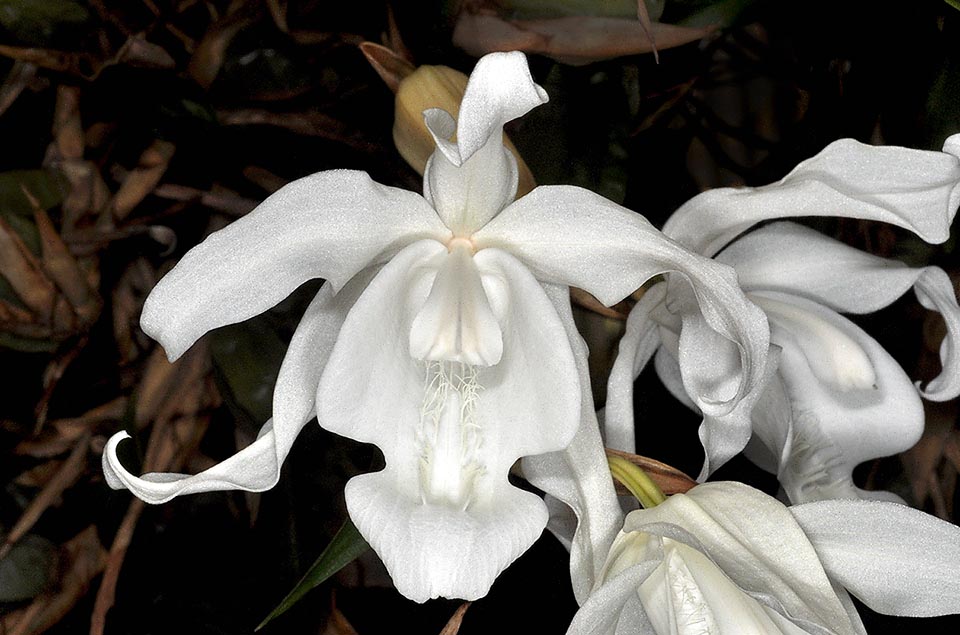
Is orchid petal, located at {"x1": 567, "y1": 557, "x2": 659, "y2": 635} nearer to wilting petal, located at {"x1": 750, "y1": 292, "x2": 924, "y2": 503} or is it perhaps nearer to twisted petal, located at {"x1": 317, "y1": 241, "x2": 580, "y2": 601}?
twisted petal, located at {"x1": 317, "y1": 241, "x2": 580, "y2": 601}

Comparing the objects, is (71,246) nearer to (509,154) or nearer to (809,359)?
(509,154)

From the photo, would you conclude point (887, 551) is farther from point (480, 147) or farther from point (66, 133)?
point (66, 133)

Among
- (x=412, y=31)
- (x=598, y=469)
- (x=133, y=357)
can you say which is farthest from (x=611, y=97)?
(x=133, y=357)

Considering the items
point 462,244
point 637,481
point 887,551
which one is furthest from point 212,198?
point 887,551

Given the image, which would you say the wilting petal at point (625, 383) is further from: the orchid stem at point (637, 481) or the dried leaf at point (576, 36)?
the dried leaf at point (576, 36)

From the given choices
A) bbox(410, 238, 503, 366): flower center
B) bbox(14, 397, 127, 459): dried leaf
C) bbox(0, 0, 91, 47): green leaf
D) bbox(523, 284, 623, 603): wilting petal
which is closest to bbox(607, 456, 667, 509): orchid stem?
bbox(523, 284, 623, 603): wilting petal
